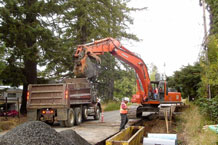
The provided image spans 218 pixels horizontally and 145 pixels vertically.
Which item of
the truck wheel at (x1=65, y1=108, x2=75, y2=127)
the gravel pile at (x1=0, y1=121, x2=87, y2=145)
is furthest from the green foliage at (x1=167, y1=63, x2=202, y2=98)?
the gravel pile at (x1=0, y1=121, x2=87, y2=145)

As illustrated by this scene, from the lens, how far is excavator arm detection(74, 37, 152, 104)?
13.5 metres

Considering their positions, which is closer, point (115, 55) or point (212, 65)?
point (212, 65)

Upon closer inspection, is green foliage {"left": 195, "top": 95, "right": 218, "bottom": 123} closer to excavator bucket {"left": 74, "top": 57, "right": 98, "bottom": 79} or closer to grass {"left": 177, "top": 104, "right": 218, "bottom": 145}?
grass {"left": 177, "top": 104, "right": 218, "bottom": 145}

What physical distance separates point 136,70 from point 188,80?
735cm

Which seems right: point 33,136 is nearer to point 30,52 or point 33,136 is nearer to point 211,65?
point 30,52

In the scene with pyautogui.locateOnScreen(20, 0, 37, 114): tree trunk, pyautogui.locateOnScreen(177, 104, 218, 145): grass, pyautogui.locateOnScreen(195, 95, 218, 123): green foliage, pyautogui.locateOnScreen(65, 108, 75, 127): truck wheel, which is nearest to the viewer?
A: pyautogui.locateOnScreen(177, 104, 218, 145): grass

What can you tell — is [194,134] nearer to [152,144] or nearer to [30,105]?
[152,144]

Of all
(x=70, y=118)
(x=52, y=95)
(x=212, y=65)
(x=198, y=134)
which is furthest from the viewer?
(x=70, y=118)

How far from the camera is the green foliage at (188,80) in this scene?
63.8 feet

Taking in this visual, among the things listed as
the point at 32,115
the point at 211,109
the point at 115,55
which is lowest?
the point at 32,115

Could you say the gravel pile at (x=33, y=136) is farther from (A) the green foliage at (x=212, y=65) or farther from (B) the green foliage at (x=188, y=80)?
(B) the green foliage at (x=188, y=80)

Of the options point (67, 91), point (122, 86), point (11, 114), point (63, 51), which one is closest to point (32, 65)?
point (63, 51)

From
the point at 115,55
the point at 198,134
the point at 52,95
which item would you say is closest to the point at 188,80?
the point at 115,55

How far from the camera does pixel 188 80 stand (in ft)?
65.5
